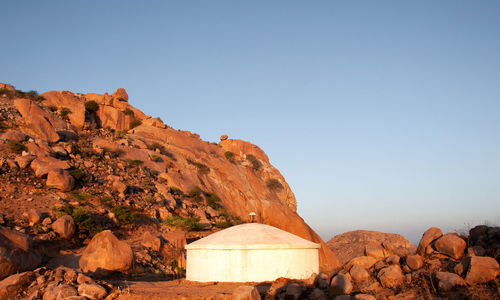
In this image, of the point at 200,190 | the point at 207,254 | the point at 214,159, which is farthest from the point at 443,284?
the point at 214,159

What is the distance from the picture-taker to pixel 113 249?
45.6 ft

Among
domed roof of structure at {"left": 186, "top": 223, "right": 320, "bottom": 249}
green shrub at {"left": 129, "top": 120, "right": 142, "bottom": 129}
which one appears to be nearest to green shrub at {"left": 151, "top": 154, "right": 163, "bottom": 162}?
green shrub at {"left": 129, "top": 120, "right": 142, "bottom": 129}

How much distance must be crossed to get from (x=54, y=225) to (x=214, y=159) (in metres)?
20.7

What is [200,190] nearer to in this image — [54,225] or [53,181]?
[53,181]

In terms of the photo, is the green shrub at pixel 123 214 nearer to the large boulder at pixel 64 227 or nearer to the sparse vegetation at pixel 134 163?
the large boulder at pixel 64 227

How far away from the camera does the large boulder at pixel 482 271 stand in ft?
24.8

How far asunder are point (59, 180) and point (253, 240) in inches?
484

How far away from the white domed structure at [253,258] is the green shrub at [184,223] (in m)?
9.39

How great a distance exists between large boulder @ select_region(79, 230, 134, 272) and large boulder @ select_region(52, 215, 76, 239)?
2.71 m

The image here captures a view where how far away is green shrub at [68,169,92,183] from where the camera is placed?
2145cm

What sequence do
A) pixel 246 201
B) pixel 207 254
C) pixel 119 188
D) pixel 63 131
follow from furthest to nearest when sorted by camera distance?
pixel 246 201, pixel 63 131, pixel 119 188, pixel 207 254

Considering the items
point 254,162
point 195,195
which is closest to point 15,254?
point 195,195

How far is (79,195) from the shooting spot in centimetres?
1991

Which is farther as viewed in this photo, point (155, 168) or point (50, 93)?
point (50, 93)
